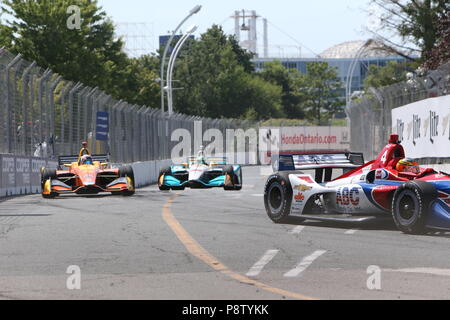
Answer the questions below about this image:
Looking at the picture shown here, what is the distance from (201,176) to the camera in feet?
77.4

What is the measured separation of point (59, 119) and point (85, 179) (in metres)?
7.07

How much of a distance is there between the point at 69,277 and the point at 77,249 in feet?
7.66

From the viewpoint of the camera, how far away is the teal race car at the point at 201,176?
2352 centimetres

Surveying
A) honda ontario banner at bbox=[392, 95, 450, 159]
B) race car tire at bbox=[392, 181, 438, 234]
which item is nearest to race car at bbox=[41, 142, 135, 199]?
honda ontario banner at bbox=[392, 95, 450, 159]

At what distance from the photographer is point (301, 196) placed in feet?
45.6

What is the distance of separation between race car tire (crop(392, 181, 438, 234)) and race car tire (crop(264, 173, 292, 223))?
2023 mm

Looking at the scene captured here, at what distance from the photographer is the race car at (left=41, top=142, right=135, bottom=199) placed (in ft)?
70.3

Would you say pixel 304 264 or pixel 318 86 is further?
pixel 318 86

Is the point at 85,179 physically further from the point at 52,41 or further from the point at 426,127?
the point at 52,41

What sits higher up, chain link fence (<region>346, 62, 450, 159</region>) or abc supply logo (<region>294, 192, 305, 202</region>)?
chain link fence (<region>346, 62, 450, 159</region>)

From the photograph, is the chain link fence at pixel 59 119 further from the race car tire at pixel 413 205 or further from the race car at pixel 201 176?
the race car tire at pixel 413 205

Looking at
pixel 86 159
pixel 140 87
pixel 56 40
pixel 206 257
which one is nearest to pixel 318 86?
pixel 140 87

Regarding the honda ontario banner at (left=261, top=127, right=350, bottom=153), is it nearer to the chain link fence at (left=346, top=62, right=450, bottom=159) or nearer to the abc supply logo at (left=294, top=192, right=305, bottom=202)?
the chain link fence at (left=346, top=62, right=450, bottom=159)

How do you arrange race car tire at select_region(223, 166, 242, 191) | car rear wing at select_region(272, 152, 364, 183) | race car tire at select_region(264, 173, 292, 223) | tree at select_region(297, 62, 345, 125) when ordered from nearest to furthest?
race car tire at select_region(264, 173, 292, 223), car rear wing at select_region(272, 152, 364, 183), race car tire at select_region(223, 166, 242, 191), tree at select_region(297, 62, 345, 125)
